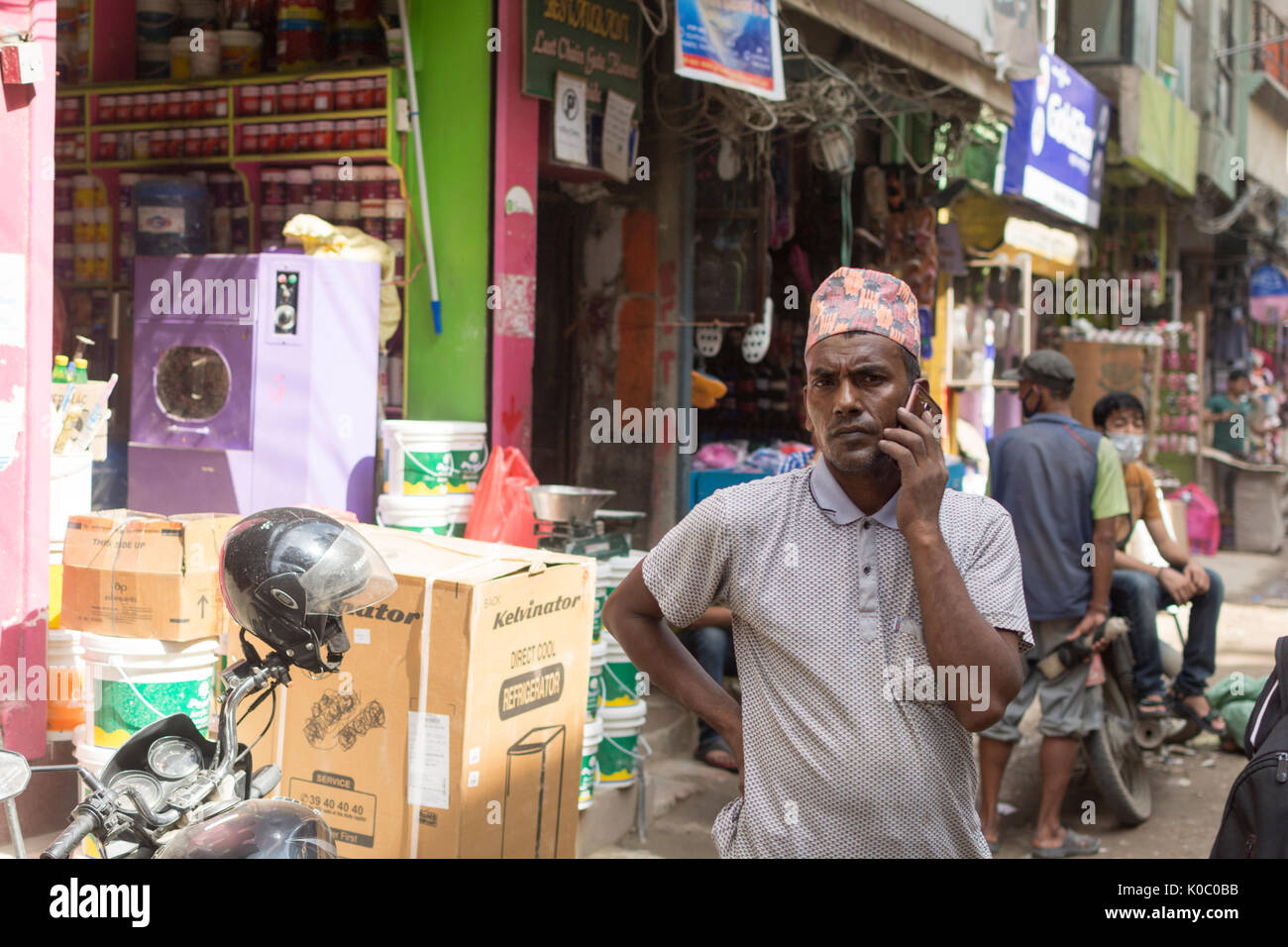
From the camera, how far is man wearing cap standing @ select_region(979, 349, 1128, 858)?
589 cm

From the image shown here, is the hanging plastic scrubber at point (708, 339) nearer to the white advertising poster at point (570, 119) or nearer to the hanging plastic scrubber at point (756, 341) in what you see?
the hanging plastic scrubber at point (756, 341)

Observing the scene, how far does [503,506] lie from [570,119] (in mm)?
2248

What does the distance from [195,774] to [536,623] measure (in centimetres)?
164

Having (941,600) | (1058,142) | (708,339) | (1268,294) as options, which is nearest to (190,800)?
(941,600)

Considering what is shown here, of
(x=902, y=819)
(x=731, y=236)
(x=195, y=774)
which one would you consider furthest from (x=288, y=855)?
(x=731, y=236)

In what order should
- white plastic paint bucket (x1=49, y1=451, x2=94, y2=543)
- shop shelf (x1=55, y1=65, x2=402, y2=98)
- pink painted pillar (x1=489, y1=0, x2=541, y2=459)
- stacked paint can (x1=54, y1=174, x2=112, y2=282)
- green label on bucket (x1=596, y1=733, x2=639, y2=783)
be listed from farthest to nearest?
1. stacked paint can (x1=54, y1=174, x2=112, y2=282)
2. shop shelf (x1=55, y1=65, x2=402, y2=98)
3. pink painted pillar (x1=489, y1=0, x2=541, y2=459)
4. green label on bucket (x1=596, y1=733, x2=639, y2=783)
5. white plastic paint bucket (x1=49, y1=451, x2=94, y2=543)

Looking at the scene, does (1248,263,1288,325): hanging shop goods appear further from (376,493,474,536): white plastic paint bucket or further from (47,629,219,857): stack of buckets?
(47,629,219,857): stack of buckets

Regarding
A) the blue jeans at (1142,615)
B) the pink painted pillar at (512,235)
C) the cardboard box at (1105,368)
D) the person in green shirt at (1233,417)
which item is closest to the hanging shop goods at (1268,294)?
the person in green shirt at (1233,417)

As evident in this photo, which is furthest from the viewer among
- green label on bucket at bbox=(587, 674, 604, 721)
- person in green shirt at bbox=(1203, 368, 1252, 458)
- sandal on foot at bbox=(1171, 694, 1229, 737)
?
person in green shirt at bbox=(1203, 368, 1252, 458)

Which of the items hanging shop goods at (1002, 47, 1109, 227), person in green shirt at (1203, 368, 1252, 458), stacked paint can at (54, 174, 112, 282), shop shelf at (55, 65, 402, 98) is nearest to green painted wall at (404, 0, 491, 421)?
shop shelf at (55, 65, 402, 98)

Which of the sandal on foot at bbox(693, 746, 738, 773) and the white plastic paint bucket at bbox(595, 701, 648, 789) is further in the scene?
the sandal on foot at bbox(693, 746, 738, 773)

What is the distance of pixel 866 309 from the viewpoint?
2201mm

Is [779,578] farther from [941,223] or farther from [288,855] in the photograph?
[941,223]

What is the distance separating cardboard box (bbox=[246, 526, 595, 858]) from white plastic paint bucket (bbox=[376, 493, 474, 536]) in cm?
155
